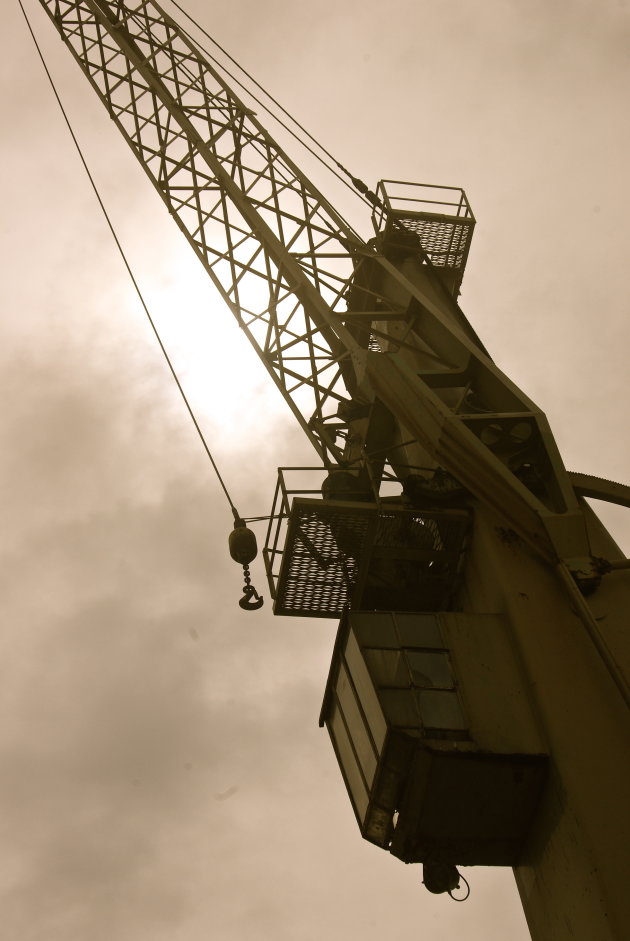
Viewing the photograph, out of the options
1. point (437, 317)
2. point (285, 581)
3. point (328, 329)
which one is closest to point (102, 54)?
point (328, 329)

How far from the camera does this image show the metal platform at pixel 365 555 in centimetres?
1798

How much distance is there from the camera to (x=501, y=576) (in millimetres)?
16688

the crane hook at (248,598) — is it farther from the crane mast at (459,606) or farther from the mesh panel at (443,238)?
the mesh panel at (443,238)

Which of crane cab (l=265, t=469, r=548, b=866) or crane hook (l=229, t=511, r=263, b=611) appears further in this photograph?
crane hook (l=229, t=511, r=263, b=611)

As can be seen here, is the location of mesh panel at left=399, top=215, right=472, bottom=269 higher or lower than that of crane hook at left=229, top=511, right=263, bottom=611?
higher

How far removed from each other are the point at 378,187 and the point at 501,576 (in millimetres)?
12147

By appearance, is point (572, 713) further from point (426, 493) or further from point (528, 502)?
point (426, 493)

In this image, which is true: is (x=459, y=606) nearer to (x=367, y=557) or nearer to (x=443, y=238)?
(x=367, y=557)

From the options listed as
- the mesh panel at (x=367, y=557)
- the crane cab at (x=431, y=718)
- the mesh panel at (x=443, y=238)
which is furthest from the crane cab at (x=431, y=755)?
the mesh panel at (x=443, y=238)

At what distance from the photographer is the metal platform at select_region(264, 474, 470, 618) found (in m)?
18.0

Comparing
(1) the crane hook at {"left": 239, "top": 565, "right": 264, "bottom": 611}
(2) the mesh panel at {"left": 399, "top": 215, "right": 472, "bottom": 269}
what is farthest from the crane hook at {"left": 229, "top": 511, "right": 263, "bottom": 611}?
(2) the mesh panel at {"left": 399, "top": 215, "right": 472, "bottom": 269}

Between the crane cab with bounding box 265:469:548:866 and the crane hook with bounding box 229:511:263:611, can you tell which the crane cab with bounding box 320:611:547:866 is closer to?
the crane cab with bounding box 265:469:548:866

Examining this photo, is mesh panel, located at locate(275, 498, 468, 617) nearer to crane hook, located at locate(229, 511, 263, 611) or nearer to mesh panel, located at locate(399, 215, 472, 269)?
crane hook, located at locate(229, 511, 263, 611)

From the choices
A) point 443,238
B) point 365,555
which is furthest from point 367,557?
point 443,238
